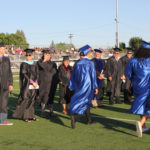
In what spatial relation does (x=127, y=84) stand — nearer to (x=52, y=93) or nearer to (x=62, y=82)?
(x=62, y=82)

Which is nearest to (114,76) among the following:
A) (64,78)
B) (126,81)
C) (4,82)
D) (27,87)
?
(126,81)

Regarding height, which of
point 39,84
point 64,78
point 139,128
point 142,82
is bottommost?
point 139,128

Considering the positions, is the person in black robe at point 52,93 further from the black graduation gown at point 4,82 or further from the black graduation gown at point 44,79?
the black graduation gown at point 4,82

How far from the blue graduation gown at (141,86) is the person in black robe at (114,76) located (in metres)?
4.41

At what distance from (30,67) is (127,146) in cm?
344

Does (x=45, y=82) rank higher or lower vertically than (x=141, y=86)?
lower

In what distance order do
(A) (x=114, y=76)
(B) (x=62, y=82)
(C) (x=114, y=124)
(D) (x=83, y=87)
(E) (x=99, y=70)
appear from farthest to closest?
1. (A) (x=114, y=76)
2. (E) (x=99, y=70)
3. (B) (x=62, y=82)
4. (C) (x=114, y=124)
5. (D) (x=83, y=87)

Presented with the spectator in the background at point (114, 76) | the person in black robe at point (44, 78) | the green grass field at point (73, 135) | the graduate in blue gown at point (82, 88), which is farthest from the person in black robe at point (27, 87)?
the spectator in the background at point (114, 76)

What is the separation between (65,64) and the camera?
31.2 ft

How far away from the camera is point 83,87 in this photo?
7129 mm

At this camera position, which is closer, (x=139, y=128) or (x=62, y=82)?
(x=139, y=128)

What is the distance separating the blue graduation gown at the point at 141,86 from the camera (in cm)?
620

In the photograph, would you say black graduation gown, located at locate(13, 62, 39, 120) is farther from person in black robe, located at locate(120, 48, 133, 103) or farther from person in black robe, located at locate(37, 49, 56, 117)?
person in black robe, located at locate(120, 48, 133, 103)

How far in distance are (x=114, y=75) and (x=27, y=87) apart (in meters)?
3.96
